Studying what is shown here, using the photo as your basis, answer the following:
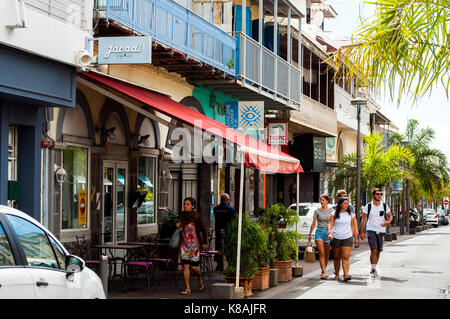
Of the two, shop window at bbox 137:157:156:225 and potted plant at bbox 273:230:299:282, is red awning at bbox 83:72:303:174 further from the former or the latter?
shop window at bbox 137:157:156:225

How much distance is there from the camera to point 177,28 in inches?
614

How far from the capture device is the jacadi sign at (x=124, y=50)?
459 inches

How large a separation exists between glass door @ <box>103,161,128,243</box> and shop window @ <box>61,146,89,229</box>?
76cm

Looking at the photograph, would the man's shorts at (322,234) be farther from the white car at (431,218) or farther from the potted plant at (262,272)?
the white car at (431,218)

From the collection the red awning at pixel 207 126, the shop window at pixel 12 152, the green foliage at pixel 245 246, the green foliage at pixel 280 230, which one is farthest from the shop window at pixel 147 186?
the shop window at pixel 12 152

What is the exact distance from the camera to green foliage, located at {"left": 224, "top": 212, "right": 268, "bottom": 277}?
12781mm

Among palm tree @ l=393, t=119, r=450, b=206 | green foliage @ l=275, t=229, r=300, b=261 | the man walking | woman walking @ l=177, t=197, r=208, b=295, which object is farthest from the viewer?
palm tree @ l=393, t=119, r=450, b=206

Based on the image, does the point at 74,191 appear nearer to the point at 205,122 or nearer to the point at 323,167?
the point at 205,122

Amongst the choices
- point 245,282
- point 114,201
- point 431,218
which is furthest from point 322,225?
point 431,218

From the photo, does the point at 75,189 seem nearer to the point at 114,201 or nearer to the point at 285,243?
the point at 114,201

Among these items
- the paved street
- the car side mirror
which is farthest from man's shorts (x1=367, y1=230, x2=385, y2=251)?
the car side mirror

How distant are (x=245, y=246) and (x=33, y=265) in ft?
21.6

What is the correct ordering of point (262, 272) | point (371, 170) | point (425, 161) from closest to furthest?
point (262, 272)
point (371, 170)
point (425, 161)

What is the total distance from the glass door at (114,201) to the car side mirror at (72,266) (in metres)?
8.20
